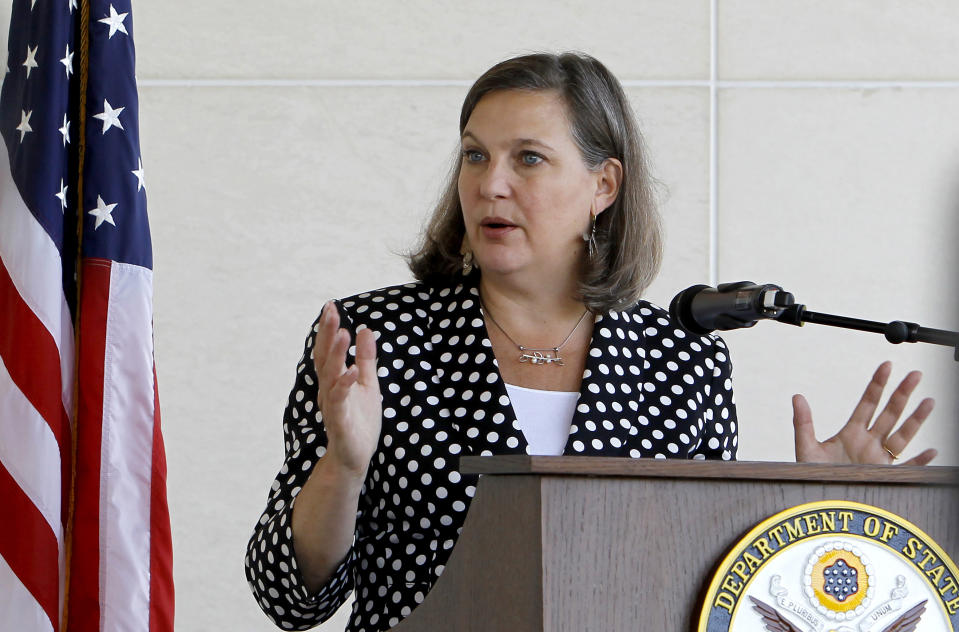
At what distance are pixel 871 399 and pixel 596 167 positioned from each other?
64cm

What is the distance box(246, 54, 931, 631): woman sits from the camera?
1630 millimetres

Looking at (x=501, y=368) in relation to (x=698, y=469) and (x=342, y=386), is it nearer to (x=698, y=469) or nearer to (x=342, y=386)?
(x=342, y=386)

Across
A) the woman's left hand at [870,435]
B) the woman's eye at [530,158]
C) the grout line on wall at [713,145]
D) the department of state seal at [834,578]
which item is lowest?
the department of state seal at [834,578]

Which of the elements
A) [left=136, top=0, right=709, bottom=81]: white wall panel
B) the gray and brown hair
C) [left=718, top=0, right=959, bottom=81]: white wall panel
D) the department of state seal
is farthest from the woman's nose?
[left=718, top=0, right=959, bottom=81]: white wall panel

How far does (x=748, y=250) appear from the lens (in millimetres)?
3162

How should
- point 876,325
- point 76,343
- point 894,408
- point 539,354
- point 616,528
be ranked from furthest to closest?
point 76,343
point 539,354
point 894,408
point 876,325
point 616,528

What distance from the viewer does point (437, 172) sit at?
123 inches

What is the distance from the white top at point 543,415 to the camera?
69.6 inches

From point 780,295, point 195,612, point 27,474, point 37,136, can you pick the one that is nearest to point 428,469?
point 780,295

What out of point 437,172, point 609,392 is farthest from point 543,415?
point 437,172

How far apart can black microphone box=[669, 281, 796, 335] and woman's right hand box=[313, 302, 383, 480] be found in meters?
0.38

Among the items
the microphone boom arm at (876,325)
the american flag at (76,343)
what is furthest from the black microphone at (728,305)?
the american flag at (76,343)

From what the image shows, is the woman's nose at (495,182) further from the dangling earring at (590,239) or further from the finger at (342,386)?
the finger at (342,386)

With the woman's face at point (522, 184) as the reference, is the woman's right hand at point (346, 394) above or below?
below
